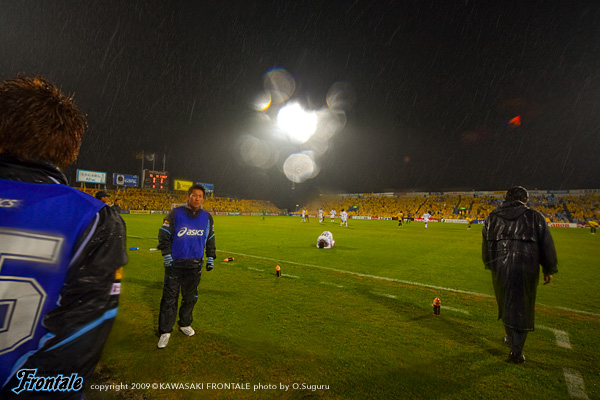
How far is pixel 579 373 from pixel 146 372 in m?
5.04

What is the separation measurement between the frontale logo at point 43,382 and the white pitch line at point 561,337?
558 centimetres

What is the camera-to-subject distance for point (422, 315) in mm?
4848

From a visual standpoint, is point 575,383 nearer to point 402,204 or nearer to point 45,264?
point 45,264

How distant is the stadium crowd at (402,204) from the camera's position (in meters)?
43.4

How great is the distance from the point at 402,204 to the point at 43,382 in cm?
6492

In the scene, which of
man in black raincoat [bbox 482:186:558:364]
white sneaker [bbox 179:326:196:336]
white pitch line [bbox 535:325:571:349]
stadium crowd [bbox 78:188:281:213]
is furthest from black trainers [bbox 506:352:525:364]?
stadium crowd [bbox 78:188:281:213]

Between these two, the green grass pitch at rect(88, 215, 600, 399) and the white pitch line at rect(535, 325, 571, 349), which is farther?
the white pitch line at rect(535, 325, 571, 349)

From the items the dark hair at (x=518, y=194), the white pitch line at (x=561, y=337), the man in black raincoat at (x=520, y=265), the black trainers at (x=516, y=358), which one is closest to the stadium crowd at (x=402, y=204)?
the white pitch line at (x=561, y=337)

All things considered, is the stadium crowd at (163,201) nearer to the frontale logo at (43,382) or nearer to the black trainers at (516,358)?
the black trainers at (516,358)

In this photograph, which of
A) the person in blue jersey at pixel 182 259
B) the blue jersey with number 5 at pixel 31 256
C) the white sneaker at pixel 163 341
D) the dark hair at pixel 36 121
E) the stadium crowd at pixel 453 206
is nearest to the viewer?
the blue jersey with number 5 at pixel 31 256

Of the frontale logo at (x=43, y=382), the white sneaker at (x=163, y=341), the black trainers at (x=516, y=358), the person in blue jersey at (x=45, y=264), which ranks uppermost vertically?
the person in blue jersey at (x=45, y=264)

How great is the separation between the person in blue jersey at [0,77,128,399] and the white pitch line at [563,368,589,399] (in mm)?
4339

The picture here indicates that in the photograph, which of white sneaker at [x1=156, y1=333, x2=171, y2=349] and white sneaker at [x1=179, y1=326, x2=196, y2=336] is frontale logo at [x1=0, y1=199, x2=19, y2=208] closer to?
white sneaker at [x1=156, y1=333, x2=171, y2=349]

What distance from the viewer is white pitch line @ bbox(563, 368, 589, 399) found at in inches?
112
